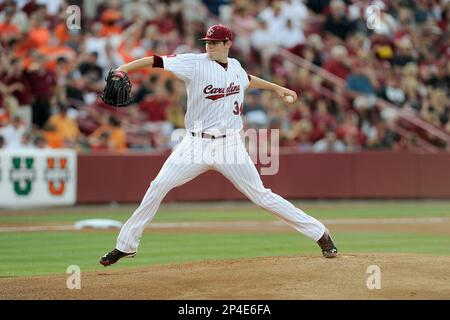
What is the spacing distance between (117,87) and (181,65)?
0.65 metres

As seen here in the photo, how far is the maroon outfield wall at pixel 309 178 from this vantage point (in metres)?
18.9

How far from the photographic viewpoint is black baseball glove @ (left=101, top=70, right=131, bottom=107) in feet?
27.9

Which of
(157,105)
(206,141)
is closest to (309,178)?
(157,105)

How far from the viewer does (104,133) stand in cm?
1897

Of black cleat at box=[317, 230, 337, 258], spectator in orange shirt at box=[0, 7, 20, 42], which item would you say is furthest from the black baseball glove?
spectator in orange shirt at box=[0, 7, 20, 42]

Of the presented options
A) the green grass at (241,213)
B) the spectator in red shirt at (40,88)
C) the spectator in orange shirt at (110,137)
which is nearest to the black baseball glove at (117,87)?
the green grass at (241,213)

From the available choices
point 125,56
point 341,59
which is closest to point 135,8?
point 125,56

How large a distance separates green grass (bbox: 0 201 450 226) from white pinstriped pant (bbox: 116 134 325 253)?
301 inches

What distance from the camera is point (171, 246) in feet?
42.5

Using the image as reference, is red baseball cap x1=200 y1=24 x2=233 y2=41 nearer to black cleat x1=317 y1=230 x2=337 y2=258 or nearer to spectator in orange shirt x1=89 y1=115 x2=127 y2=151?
black cleat x1=317 y1=230 x2=337 y2=258

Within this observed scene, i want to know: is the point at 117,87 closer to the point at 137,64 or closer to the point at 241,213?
the point at 137,64

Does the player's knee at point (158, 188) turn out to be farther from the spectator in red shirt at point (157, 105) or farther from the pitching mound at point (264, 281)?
the spectator in red shirt at point (157, 105)
